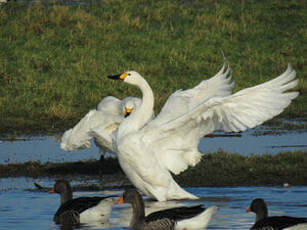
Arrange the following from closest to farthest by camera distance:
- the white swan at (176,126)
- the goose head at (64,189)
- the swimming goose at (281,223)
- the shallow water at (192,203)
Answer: the swimming goose at (281,223), the shallow water at (192,203), the white swan at (176,126), the goose head at (64,189)

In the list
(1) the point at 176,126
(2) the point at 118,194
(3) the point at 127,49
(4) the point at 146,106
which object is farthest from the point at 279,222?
(3) the point at 127,49

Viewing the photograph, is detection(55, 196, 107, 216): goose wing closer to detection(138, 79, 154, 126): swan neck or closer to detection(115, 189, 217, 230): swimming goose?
detection(115, 189, 217, 230): swimming goose

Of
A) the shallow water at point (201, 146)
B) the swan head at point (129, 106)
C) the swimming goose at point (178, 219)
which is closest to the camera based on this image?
the swimming goose at point (178, 219)

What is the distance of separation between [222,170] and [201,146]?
257 centimetres

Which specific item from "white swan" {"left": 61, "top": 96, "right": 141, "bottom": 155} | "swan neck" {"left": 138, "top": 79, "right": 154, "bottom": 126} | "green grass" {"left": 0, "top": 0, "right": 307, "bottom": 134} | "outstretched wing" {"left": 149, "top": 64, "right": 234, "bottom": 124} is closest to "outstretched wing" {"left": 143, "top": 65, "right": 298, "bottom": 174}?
"swan neck" {"left": 138, "top": 79, "right": 154, "bottom": 126}

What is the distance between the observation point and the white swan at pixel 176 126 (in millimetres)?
10766

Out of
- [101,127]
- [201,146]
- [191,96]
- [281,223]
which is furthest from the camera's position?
[201,146]

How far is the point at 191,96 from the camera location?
12711mm

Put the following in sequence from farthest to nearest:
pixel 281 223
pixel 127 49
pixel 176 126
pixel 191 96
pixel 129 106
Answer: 1. pixel 127 49
2. pixel 129 106
3. pixel 191 96
4. pixel 176 126
5. pixel 281 223

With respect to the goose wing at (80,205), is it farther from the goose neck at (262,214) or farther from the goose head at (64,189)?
the goose neck at (262,214)

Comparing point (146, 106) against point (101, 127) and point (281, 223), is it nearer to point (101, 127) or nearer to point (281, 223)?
point (101, 127)

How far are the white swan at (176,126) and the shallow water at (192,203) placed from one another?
417 millimetres

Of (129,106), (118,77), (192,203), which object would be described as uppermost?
(118,77)

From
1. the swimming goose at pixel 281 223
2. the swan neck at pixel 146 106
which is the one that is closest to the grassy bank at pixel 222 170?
the swan neck at pixel 146 106
